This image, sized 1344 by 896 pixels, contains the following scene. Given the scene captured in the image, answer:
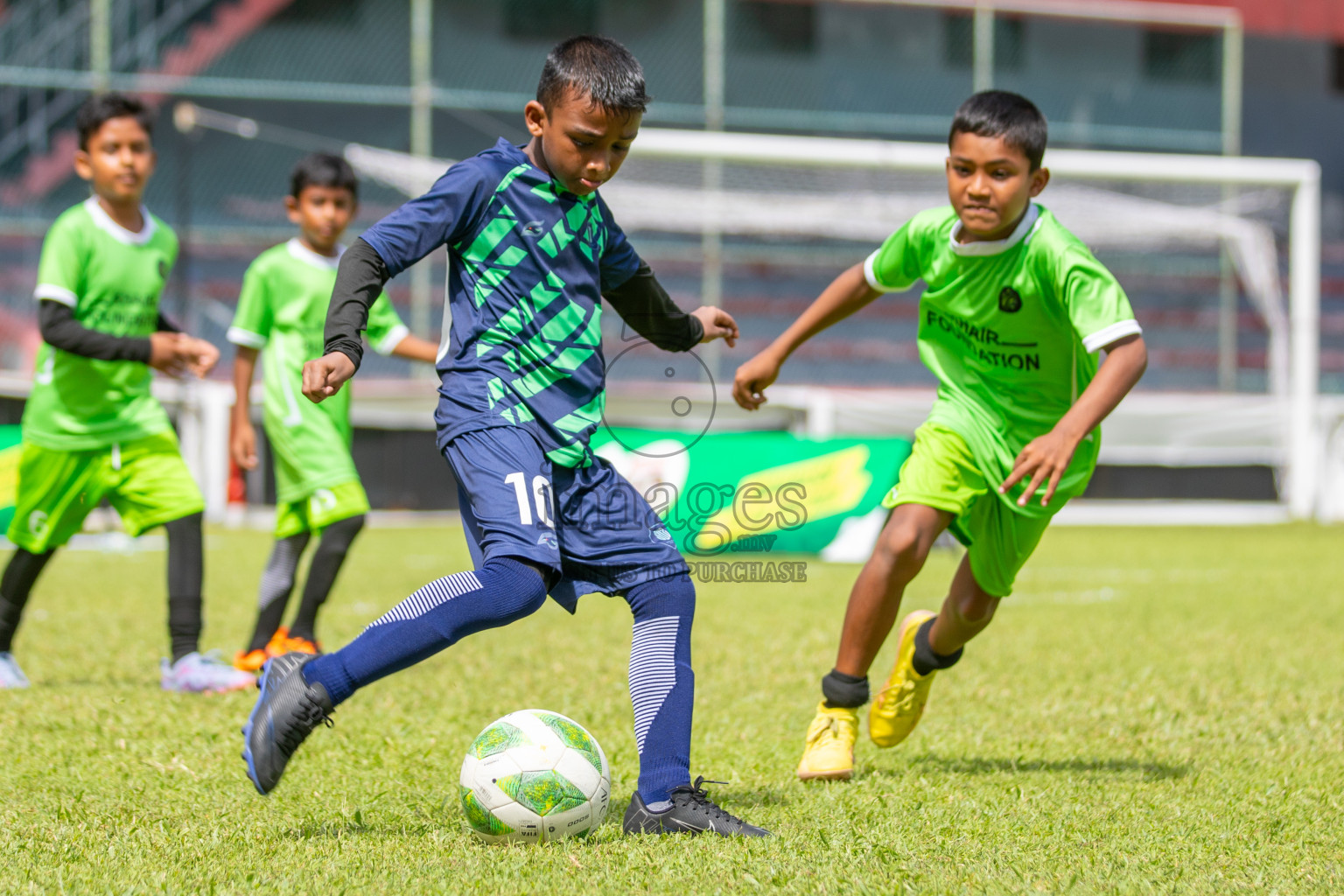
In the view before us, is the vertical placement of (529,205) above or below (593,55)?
below

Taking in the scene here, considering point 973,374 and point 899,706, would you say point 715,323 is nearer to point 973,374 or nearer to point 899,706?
point 973,374

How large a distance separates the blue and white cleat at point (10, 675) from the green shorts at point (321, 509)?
93 cm

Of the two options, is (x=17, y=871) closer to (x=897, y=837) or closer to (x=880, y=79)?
(x=897, y=837)

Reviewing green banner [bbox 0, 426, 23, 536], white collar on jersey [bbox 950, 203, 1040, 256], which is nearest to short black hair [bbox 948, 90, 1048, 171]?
white collar on jersey [bbox 950, 203, 1040, 256]

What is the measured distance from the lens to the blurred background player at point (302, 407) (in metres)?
4.81

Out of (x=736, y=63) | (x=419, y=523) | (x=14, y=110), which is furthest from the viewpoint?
(x=736, y=63)

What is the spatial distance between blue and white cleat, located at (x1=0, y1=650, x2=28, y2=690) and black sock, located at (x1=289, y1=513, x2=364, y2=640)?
2.77 feet

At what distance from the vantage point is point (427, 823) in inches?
105

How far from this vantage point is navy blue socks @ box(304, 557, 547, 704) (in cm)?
246

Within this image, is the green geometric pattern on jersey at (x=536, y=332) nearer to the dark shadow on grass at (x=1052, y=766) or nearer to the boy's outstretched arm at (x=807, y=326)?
the boy's outstretched arm at (x=807, y=326)

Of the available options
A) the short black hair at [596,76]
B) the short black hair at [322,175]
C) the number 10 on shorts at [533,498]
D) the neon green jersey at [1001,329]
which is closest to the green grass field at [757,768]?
the number 10 on shorts at [533,498]

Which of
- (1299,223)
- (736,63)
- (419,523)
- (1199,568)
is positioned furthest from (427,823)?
(736,63)

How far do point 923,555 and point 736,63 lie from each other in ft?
46.3

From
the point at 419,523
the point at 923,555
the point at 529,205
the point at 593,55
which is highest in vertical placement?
the point at 593,55
